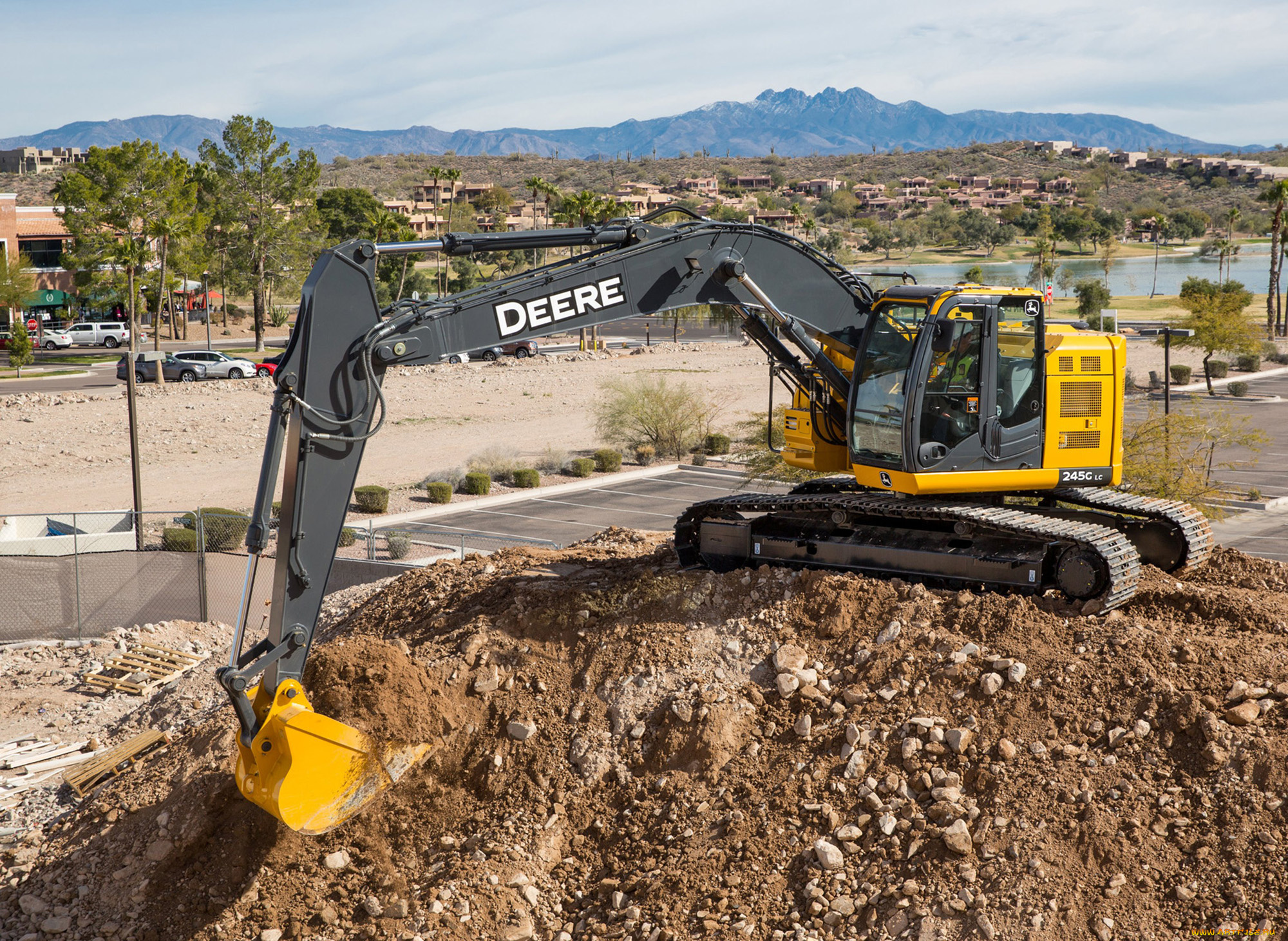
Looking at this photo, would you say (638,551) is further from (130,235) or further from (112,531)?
(130,235)

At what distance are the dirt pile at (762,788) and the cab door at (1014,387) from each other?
5.34 feet

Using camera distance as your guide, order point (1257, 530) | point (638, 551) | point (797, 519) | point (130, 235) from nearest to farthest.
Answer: point (797, 519), point (638, 551), point (1257, 530), point (130, 235)

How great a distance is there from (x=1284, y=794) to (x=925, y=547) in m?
3.97

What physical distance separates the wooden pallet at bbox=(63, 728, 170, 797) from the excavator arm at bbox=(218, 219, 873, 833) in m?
4.82

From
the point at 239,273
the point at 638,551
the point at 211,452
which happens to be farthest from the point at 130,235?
the point at 638,551

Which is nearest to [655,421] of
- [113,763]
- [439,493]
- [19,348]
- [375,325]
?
[439,493]

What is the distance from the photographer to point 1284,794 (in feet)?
27.2

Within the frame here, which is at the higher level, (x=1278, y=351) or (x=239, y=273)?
(x=239, y=273)

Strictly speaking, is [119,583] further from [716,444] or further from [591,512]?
[716,444]

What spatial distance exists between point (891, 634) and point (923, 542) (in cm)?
140

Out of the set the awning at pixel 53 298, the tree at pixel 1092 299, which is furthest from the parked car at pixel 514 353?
the tree at pixel 1092 299

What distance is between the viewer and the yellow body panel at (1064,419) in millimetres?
11094

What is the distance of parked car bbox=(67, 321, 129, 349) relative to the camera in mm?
68912

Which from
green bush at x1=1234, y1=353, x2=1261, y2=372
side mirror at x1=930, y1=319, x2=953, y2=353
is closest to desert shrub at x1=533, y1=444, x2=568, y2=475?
side mirror at x1=930, y1=319, x2=953, y2=353
